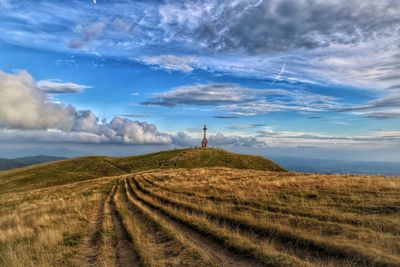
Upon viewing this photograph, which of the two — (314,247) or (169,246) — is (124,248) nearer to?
(169,246)

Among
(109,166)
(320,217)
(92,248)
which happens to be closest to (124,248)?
(92,248)

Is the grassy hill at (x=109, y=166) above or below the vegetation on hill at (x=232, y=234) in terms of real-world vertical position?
below

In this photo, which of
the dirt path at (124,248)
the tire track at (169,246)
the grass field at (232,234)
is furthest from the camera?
the dirt path at (124,248)

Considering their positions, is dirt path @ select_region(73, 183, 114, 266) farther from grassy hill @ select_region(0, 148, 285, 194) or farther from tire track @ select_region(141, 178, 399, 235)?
grassy hill @ select_region(0, 148, 285, 194)

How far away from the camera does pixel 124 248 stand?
13.2 meters

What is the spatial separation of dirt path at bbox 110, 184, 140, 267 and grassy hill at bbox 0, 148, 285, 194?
85.9 meters

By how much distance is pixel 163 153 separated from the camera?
15125 centimetres

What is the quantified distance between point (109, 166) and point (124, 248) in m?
118

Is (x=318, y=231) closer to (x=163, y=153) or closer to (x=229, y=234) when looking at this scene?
(x=229, y=234)

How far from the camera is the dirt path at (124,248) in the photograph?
1137cm

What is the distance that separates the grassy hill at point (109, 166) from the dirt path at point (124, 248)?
85886mm

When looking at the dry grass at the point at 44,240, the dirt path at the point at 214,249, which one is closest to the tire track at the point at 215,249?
the dirt path at the point at 214,249

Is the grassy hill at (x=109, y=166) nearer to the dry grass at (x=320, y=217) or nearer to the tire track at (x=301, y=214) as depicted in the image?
the tire track at (x=301, y=214)

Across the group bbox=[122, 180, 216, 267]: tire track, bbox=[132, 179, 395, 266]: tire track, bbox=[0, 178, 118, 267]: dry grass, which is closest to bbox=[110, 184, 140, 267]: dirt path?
bbox=[122, 180, 216, 267]: tire track
